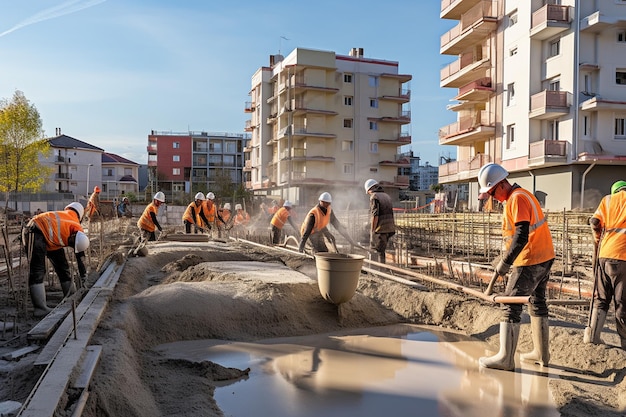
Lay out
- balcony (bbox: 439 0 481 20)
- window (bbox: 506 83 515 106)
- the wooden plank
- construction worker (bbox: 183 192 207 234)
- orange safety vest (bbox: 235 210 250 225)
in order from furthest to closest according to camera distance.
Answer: balcony (bbox: 439 0 481 20) < window (bbox: 506 83 515 106) < orange safety vest (bbox: 235 210 250 225) < construction worker (bbox: 183 192 207 234) < the wooden plank

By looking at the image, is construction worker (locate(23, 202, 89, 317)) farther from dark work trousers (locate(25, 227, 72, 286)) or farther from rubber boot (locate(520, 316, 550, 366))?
rubber boot (locate(520, 316, 550, 366))

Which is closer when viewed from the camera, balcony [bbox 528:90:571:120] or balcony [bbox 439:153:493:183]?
balcony [bbox 528:90:571:120]

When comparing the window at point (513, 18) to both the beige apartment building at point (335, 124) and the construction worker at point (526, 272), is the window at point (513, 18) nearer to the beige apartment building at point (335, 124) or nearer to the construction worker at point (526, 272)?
the beige apartment building at point (335, 124)

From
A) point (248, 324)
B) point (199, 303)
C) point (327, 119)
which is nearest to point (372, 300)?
point (248, 324)

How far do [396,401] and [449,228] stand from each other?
13.1 meters

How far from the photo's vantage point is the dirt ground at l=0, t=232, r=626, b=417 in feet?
12.8

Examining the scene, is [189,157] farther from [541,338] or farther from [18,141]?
[541,338]

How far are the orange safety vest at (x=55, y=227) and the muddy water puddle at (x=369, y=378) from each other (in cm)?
258

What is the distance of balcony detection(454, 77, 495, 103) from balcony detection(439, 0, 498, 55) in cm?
257

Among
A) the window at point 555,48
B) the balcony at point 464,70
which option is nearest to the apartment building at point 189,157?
the balcony at point 464,70

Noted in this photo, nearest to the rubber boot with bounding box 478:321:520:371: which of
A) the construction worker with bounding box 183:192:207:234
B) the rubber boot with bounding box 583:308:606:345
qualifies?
the rubber boot with bounding box 583:308:606:345

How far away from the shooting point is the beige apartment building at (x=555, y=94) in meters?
22.5

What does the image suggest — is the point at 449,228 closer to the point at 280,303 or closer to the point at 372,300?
the point at 372,300

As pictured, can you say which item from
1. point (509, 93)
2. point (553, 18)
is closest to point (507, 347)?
point (553, 18)
